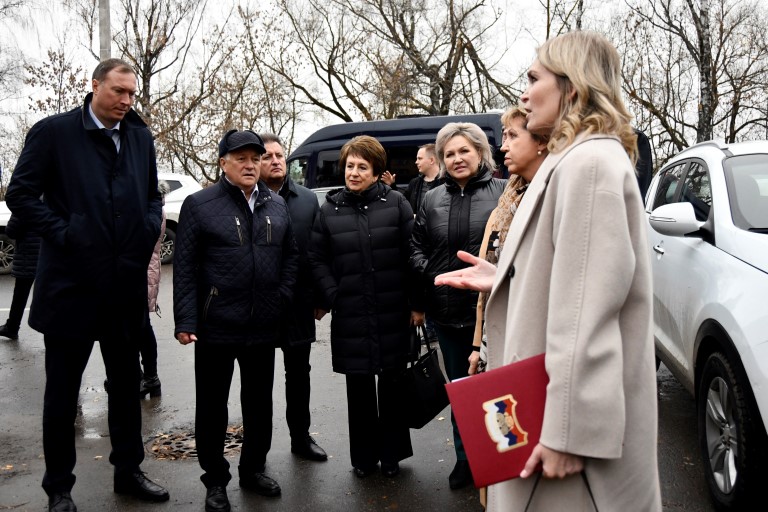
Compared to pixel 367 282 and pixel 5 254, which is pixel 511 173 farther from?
pixel 5 254

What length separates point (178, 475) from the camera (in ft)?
14.6

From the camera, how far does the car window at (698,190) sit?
4.87 meters

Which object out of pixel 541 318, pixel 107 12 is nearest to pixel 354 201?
pixel 541 318

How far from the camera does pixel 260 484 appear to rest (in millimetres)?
4180

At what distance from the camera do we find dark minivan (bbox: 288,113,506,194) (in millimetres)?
14211

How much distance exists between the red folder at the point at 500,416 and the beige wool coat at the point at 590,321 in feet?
0.19

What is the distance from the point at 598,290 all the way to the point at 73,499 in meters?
3.39

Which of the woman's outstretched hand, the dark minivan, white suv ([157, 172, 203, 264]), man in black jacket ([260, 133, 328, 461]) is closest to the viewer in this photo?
the woman's outstretched hand

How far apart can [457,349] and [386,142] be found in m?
10.8

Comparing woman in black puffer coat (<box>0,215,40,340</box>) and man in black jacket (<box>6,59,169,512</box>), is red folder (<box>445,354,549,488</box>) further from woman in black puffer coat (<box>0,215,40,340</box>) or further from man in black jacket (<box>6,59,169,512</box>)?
woman in black puffer coat (<box>0,215,40,340</box>)

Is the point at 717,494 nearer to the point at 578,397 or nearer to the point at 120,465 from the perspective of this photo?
the point at 578,397

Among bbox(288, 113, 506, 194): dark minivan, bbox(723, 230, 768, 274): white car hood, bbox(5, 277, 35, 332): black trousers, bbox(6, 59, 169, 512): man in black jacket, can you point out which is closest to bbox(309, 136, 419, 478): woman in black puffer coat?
bbox(6, 59, 169, 512): man in black jacket

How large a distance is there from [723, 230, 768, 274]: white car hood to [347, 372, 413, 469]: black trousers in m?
1.93

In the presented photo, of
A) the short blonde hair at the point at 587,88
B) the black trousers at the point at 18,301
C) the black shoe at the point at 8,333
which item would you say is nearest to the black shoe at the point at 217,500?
the short blonde hair at the point at 587,88
